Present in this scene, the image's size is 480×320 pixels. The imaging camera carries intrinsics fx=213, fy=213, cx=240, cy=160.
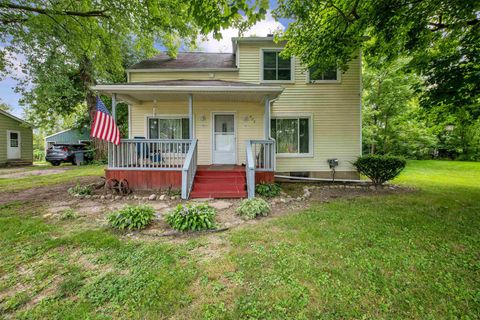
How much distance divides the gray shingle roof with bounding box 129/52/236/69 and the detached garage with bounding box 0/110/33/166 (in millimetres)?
13472

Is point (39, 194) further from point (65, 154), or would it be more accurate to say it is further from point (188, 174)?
point (65, 154)

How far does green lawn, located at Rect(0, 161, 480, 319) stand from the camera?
2051 millimetres

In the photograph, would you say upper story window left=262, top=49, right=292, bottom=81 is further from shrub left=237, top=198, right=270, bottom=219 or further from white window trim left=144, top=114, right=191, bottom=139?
shrub left=237, top=198, right=270, bottom=219

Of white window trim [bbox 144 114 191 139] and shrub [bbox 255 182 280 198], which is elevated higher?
white window trim [bbox 144 114 191 139]

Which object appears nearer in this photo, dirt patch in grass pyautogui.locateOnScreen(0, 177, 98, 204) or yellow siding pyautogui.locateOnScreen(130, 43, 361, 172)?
dirt patch in grass pyautogui.locateOnScreen(0, 177, 98, 204)

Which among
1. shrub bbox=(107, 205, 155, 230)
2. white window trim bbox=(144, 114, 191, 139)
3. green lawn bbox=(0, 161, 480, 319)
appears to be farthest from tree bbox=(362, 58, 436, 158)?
shrub bbox=(107, 205, 155, 230)

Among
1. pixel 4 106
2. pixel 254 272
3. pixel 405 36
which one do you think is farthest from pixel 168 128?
pixel 4 106

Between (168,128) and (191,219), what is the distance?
6.04m

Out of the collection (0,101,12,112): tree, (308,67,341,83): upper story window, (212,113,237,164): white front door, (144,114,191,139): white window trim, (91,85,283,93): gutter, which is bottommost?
(212,113,237,164): white front door

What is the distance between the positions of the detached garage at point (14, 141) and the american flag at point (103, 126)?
1545 cm

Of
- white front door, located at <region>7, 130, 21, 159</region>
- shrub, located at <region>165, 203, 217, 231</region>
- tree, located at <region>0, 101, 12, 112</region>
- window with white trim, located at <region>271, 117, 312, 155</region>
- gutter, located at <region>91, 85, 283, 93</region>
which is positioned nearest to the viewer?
shrub, located at <region>165, 203, 217, 231</region>

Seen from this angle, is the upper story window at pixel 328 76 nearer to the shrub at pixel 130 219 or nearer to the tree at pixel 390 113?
the tree at pixel 390 113

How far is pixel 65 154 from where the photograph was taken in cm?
1510

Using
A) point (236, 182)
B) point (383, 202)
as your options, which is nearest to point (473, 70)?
point (383, 202)
